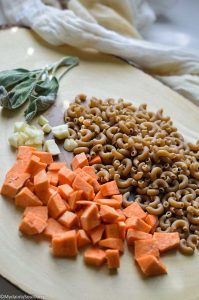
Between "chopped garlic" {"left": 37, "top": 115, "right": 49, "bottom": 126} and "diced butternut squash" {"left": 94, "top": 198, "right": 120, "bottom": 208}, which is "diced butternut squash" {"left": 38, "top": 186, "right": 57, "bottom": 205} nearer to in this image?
"diced butternut squash" {"left": 94, "top": 198, "right": 120, "bottom": 208}

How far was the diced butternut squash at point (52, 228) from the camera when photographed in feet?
3.43

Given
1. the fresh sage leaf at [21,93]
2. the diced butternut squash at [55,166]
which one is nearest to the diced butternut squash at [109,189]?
the diced butternut squash at [55,166]

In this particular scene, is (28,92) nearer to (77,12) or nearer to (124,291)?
(77,12)

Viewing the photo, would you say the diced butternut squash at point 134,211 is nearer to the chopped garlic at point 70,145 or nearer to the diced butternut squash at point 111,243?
the diced butternut squash at point 111,243

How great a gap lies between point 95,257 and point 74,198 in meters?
0.14

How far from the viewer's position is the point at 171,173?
115 cm

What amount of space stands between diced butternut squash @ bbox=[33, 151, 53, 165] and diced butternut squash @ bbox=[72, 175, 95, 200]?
0.10 m

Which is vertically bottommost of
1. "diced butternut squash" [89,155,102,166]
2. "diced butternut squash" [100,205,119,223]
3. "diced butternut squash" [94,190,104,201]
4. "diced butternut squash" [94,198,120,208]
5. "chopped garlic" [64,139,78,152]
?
"chopped garlic" [64,139,78,152]

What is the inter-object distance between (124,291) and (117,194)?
0.74 ft

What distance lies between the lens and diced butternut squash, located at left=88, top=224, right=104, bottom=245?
103 centimetres

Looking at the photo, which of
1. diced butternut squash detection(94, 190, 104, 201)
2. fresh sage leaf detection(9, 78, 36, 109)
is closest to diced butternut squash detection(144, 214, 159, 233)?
diced butternut squash detection(94, 190, 104, 201)

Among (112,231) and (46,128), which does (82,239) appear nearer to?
(112,231)

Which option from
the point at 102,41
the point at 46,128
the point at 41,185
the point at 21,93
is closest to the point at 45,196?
the point at 41,185

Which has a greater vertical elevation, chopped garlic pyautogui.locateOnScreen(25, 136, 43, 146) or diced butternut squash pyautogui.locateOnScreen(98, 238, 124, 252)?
diced butternut squash pyautogui.locateOnScreen(98, 238, 124, 252)
